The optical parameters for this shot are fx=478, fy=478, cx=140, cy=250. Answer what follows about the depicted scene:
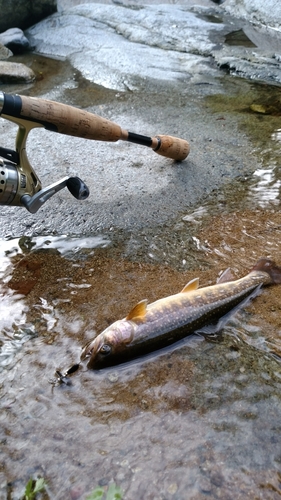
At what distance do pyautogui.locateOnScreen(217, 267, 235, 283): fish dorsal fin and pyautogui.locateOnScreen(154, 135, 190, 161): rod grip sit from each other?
1733 millimetres

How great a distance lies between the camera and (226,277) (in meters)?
3.40

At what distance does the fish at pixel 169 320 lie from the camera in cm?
272

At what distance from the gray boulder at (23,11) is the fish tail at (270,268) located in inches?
364

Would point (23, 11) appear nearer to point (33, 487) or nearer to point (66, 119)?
point (66, 119)

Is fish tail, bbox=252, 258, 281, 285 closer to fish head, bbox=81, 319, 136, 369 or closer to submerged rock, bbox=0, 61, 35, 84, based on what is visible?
fish head, bbox=81, 319, 136, 369

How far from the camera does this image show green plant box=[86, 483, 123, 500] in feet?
7.02

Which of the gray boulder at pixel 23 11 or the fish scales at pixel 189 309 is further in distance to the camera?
the gray boulder at pixel 23 11

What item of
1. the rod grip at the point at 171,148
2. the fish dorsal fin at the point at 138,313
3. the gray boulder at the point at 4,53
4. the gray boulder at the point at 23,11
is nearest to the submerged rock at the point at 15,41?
the gray boulder at the point at 4,53

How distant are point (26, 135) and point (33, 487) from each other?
8.28 ft

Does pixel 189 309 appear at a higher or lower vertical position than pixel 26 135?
lower

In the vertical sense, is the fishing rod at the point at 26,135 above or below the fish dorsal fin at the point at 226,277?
above

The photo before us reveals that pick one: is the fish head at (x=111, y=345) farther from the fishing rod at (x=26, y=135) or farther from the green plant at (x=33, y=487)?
the fishing rod at (x=26, y=135)

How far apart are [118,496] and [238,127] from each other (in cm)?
467

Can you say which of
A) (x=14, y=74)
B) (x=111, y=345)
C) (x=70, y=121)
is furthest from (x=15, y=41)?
(x=111, y=345)
